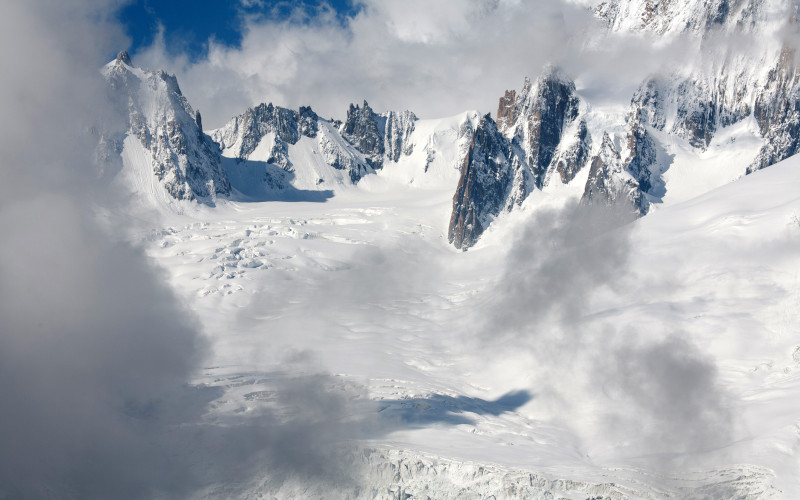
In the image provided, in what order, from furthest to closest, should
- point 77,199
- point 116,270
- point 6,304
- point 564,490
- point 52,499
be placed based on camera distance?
point 116,270
point 77,199
point 564,490
point 52,499
point 6,304

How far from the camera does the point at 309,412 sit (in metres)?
179

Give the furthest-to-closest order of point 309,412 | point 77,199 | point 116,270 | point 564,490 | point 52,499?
point 309,412 → point 116,270 → point 77,199 → point 564,490 → point 52,499

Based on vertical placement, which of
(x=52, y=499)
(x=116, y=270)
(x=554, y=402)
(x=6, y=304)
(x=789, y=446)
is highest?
(x=116, y=270)

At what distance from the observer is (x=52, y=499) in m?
134

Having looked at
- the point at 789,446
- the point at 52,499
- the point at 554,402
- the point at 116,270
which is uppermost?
the point at 116,270

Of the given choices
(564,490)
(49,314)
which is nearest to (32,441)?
(49,314)

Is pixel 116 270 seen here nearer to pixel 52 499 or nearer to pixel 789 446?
pixel 52 499

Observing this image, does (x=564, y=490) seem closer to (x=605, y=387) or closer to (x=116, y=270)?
(x=605, y=387)

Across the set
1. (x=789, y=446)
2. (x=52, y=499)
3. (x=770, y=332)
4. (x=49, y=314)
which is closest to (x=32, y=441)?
(x=52, y=499)

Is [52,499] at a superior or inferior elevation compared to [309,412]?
inferior

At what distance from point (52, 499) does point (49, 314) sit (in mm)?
29137

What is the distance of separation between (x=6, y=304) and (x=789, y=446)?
124m

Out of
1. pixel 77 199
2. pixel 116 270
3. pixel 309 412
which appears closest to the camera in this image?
pixel 77 199

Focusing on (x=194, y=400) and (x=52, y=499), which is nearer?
(x=52, y=499)
